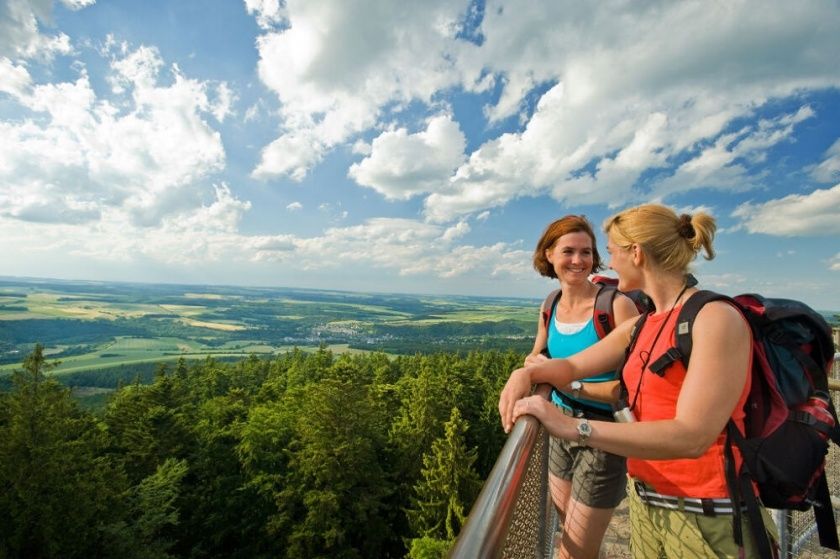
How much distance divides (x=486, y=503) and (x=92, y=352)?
683 feet

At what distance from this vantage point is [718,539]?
171 centimetres

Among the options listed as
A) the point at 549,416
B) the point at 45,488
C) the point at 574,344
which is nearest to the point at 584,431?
the point at 549,416

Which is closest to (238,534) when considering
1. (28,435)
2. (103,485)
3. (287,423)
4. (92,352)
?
(287,423)

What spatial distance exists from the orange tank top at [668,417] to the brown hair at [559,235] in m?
1.45

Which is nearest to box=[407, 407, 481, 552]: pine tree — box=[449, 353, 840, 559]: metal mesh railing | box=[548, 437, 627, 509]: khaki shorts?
box=[548, 437, 627, 509]: khaki shorts

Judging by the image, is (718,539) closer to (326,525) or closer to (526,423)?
(526,423)

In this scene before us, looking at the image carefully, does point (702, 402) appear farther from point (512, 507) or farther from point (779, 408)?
point (512, 507)

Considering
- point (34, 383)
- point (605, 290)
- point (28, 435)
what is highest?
point (605, 290)

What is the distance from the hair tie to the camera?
1.99 meters

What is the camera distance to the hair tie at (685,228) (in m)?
1.99

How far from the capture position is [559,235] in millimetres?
3379

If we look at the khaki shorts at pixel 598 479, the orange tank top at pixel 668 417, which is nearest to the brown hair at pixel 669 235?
the orange tank top at pixel 668 417

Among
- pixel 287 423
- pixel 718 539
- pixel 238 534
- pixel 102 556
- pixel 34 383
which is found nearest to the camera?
pixel 718 539

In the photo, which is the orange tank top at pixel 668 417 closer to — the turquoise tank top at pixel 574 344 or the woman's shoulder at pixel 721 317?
the woman's shoulder at pixel 721 317
